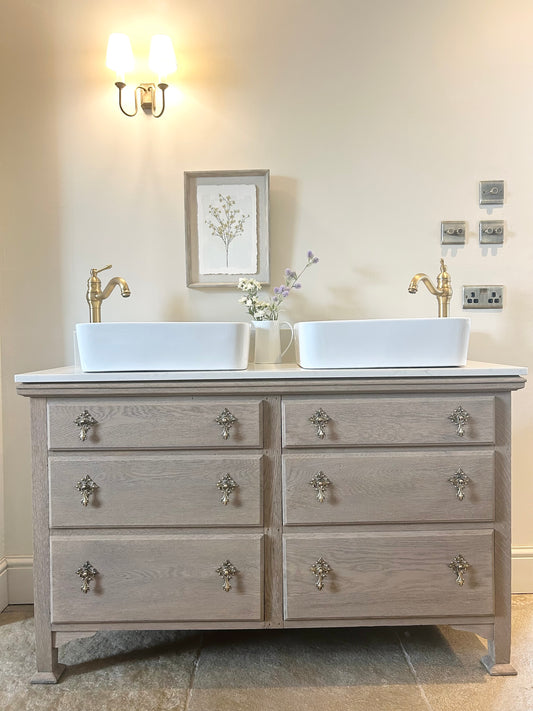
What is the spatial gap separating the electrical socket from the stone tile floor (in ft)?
3.65

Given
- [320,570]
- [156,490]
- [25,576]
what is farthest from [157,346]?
[25,576]

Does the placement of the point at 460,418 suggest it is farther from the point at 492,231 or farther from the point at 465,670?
the point at 492,231

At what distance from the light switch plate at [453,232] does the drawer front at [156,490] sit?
111cm

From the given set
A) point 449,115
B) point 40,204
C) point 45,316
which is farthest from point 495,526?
point 40,204

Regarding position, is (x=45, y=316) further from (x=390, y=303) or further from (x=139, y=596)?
(x=390, y=303)

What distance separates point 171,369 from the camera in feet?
4.71

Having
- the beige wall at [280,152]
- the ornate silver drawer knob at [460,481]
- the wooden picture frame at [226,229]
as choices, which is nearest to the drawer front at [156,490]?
the ornate silver drawer knob at [460,481]

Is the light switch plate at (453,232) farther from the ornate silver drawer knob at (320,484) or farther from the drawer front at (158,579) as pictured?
the drawer front at (158,579)

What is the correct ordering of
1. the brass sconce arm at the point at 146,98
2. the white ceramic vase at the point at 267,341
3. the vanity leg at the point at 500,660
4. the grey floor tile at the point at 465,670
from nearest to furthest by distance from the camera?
1. the grey floor tile at the point at 465,670
2. the vanity leg at the point at 500,660
3. the white ceramic vase at the point at 267,341
4. the brass sconce arm at the point at 146,98

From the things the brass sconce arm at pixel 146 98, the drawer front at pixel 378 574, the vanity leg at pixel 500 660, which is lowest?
the vanity leg at pixel 500 660

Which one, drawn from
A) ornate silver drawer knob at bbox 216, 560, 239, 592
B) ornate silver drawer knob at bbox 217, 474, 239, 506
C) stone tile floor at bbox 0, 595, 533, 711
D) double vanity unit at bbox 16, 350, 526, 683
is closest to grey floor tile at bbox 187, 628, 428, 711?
stone tile floor at bbox 0, 595, 533, 711

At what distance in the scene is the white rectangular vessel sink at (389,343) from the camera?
142cm

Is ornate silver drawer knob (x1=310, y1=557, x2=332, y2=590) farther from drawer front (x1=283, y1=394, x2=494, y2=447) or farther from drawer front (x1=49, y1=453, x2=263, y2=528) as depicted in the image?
drawer front (x1=283, y1=394, x2=494, y2=447)

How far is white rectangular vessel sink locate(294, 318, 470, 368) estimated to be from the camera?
4.66 feet
